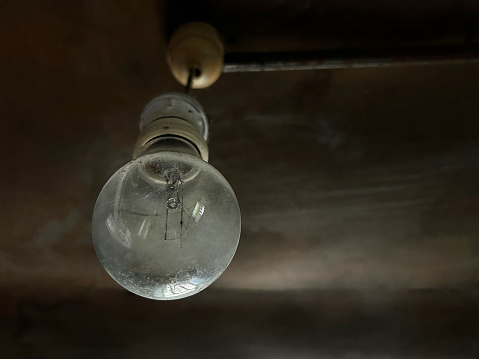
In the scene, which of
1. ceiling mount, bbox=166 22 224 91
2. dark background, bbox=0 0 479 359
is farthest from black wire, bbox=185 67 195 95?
dark background, bbox=0 0 479 359

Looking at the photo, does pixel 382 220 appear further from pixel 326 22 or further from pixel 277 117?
pixel 326 22

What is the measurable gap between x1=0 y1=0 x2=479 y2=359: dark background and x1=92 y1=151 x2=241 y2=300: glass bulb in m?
0.34

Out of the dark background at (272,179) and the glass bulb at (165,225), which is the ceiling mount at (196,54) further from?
the glass bulb at (165,225)

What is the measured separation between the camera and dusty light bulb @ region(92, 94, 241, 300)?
22.2 inches

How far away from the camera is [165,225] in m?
0.57

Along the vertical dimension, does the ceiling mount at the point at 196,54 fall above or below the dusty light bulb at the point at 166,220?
above

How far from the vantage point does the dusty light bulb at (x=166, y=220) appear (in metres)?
0.56

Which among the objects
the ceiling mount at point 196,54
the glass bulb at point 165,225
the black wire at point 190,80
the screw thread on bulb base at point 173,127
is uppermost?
the ceiling mount at point 196,54

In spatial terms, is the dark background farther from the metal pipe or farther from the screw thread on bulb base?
the screw thread on bulb base

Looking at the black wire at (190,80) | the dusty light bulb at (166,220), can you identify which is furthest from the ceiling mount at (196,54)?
the dusty light bulb at (166,220)

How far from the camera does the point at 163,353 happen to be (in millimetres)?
1269

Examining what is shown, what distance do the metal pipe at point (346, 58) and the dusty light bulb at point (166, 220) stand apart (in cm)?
26

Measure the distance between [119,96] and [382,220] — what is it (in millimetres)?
700

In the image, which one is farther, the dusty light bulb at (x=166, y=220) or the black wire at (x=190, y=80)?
the black wire at (x=190, y=80)
